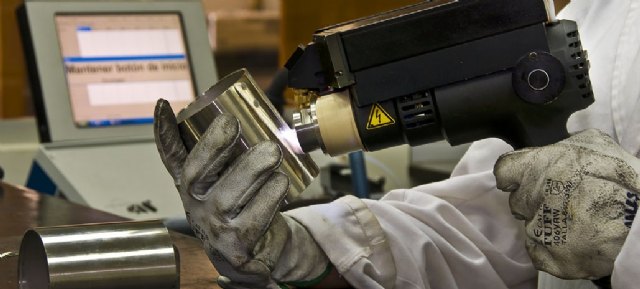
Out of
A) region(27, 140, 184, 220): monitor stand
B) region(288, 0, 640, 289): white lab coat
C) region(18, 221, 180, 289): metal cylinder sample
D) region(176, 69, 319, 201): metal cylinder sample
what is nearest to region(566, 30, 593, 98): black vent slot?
region(288, 0, 640, 289): white lab coat

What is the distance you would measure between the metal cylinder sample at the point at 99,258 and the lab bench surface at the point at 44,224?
2.6 inches

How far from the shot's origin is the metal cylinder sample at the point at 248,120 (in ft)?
3.15

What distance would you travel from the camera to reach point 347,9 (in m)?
3.25

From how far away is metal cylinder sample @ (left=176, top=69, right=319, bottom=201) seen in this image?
37.8 inches

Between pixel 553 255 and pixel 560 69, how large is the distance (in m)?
0.17

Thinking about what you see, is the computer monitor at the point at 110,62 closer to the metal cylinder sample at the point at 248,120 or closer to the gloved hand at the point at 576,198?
the metal cylinder sample at the point at 248,120

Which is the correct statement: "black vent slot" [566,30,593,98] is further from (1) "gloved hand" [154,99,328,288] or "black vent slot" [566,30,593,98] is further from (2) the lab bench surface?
(2) the lab bench surface

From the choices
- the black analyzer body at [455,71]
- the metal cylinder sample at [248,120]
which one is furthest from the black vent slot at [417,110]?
the metal cylinder sample at [248,120]

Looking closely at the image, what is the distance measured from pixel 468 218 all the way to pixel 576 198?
0.31 meters

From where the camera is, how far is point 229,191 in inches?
36.7

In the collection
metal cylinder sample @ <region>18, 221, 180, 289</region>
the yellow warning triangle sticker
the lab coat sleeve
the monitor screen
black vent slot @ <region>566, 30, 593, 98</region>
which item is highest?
the monitor screen

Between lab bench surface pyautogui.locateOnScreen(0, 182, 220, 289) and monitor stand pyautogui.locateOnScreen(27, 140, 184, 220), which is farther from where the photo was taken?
monitor stand pyautogui.locateOnScreen(27, 140, 184, 220)

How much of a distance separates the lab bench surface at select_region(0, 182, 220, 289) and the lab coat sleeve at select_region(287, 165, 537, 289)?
0.13 m

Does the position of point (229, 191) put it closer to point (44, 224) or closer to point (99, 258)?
point (99, 258)
